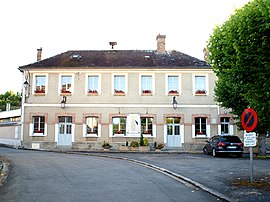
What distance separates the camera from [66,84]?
3066cm

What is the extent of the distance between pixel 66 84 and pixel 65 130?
4.12 m

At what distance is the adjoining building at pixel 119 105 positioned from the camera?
1174 inches

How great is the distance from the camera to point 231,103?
23000mm

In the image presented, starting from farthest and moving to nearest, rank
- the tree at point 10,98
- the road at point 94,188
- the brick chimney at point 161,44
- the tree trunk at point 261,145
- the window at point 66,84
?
the tree at point 10,98, the brick chimney at point 161,44, the window at point 66,84, the tree trunk at point 261,145, the road at point 94,188

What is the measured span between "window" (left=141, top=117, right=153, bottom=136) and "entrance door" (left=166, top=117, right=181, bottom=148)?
150 centimetres

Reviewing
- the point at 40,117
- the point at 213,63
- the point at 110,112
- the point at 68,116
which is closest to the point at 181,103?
the point at 110,112

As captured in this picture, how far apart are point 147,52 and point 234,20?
77.2 ft

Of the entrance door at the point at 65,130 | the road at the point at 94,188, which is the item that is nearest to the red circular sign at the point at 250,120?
the road at the point at 94,188

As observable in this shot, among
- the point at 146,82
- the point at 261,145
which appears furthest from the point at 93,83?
Answer: the point at 261,145

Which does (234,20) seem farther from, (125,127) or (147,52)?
(147,52)

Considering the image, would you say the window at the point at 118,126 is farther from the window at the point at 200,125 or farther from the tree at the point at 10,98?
the tree at the point at 10,98

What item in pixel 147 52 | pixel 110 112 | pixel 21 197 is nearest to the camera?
pixel 21 197

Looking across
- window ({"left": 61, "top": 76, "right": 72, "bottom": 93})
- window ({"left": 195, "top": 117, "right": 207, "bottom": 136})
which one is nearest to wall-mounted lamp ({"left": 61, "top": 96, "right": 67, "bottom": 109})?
window ({"left": 61, "top": 76, "right": 72, "bottom": 93})

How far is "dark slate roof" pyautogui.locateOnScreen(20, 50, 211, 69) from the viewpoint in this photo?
1203 inches
